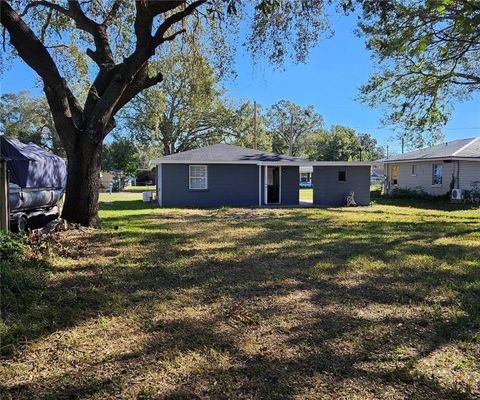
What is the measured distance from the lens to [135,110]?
124 ft

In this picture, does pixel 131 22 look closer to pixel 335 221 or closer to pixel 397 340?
Result: pixel 335 221

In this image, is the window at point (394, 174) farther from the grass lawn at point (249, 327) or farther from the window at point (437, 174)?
the grass lawn at point (249, 327)

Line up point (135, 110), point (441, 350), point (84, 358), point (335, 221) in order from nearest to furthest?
point (84, 358), point (441, 350), point (335, 221), point (135, 110)

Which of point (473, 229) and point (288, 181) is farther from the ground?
point (288, 181)

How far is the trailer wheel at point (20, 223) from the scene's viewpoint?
9.46 metres

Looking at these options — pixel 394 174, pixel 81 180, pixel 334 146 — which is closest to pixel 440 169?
pixel 394 174

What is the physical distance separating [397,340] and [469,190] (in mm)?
20414

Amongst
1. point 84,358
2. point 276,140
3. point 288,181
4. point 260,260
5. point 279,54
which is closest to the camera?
point 84,358

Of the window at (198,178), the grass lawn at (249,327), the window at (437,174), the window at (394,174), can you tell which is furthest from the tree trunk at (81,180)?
the window at (394,174)

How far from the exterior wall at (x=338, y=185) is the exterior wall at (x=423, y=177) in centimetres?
493

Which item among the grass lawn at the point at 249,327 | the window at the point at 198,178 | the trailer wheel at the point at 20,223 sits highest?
the window at the point at 198,178

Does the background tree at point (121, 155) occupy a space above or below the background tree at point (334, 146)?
below

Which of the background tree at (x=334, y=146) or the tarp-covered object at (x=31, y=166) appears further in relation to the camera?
the background tree at (x=334, y=146)

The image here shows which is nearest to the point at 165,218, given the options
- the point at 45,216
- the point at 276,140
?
the point at 45,216
